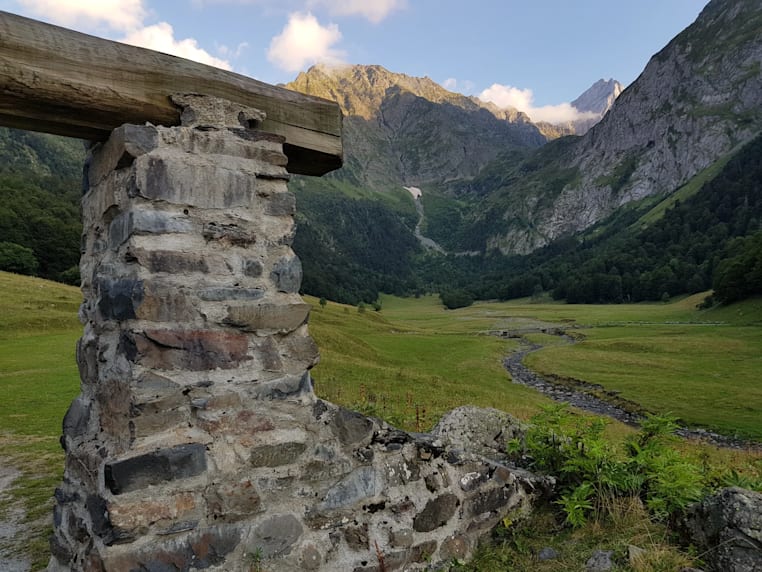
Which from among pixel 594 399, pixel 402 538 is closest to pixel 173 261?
pixel 402 538

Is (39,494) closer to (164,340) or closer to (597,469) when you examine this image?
(164,340)

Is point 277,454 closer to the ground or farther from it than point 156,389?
closer to the ground

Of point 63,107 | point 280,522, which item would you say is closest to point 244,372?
point 280,522

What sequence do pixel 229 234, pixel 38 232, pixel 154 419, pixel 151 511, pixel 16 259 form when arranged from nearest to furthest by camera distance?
pixel 151 511 → pixel 154 419 → pixel 229 234 → pixel 16 259 → pixel 38 232

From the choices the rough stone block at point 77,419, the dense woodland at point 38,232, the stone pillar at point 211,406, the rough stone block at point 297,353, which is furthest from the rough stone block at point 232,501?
the dense woodland at point 38,232

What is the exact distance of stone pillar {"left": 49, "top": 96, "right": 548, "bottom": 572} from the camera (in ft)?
10.7

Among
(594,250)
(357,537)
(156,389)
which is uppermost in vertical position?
(594,250)

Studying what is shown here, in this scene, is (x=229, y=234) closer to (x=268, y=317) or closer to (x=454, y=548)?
(x=268, y=317)

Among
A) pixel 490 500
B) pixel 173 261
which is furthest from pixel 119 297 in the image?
pixel 490 500

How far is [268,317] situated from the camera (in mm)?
3812

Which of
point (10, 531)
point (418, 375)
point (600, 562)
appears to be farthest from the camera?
point (418, 375)

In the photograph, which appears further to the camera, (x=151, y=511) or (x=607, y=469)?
(x=607, y=469)

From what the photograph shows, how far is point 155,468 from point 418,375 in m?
23.8

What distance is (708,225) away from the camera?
14438cm
